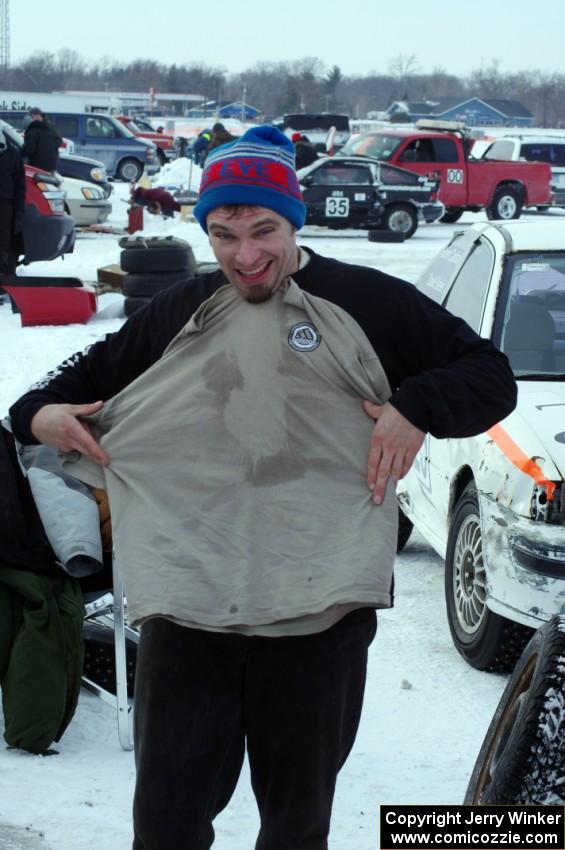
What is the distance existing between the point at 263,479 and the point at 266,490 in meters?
0.02

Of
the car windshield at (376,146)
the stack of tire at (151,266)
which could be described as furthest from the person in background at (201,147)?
the stack of tire at (151,266)

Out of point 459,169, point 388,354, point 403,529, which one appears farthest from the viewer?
point 459,169

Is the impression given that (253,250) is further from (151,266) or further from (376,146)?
(376,146)

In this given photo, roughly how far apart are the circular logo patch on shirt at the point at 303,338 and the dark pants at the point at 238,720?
1.70ft

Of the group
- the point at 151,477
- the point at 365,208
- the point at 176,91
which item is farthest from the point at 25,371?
the point at 176,91

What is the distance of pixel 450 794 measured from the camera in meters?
3.82

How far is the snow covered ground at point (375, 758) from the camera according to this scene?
3.46m

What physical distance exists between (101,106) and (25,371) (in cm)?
3331

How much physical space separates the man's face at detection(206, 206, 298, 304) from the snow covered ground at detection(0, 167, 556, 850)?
1.63 m

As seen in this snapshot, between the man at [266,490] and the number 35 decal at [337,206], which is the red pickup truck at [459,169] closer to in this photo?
the number 35 decal at [337,206]

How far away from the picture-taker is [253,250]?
2.47 metres

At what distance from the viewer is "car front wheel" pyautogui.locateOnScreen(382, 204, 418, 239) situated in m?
23.2

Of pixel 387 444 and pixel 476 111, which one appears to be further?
pixel 476 111

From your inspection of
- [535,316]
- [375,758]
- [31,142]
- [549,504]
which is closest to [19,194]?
[31,142]
